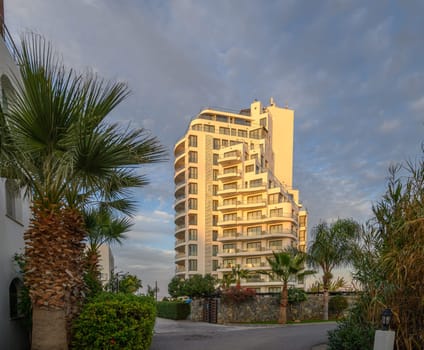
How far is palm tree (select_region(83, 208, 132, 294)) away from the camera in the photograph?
11731 millimetres

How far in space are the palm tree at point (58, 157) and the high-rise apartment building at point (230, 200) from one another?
47104mm

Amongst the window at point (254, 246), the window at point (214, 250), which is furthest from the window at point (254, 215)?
the window at point (214, 250)

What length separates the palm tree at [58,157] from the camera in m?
5.72

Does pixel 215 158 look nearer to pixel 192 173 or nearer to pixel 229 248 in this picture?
pixel 192 173

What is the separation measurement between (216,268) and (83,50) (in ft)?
179

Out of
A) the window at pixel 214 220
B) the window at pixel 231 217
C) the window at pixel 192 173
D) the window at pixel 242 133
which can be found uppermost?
the window at pixel 242 133

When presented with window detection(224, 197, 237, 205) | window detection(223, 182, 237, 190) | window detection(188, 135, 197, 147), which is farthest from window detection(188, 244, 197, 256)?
window detection(188, 135, 197, 147)

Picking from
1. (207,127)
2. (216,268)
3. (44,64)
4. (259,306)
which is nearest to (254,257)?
(216,268)

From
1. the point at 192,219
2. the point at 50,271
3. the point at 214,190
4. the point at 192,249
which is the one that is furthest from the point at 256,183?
the point at 50,271

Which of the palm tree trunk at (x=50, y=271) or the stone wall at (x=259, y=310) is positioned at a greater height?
the palm tree trunk at (x=50, y=271)

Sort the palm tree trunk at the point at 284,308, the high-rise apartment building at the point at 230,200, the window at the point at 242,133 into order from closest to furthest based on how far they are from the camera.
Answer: the palm tree trunk at the point at 284,308
the high-rise apartment building at the point at 230,200
the window at the point at 242,133

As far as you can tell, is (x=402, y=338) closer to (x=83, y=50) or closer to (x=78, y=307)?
(x=78, y=307)

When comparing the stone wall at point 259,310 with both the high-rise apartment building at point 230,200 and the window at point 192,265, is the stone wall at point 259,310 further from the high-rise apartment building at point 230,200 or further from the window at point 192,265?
the window at point 192,265

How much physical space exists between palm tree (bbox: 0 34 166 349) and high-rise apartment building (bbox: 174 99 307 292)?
47.1 m
